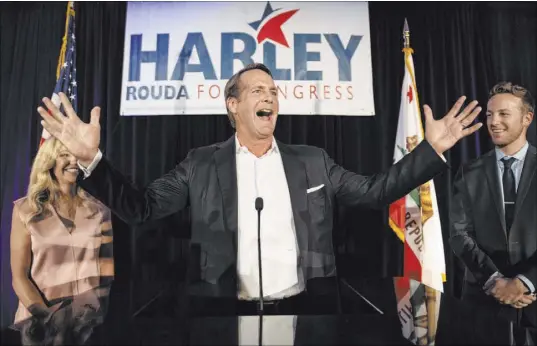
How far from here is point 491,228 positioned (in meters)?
2.35

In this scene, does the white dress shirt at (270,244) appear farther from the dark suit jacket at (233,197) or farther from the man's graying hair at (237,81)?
the man's graying hair at (237,81)

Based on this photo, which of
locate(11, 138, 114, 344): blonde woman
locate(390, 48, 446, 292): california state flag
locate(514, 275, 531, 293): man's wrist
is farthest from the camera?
locate(390, 48, 446, 292): california state flag

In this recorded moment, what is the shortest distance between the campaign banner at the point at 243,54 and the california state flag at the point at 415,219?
28cm

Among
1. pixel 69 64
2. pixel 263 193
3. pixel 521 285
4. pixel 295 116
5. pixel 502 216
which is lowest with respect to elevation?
pixel 521 285

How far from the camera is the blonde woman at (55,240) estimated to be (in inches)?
97.0

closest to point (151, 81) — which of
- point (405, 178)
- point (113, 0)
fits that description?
point (113, 0)

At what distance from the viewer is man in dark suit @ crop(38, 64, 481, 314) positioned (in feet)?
5.90

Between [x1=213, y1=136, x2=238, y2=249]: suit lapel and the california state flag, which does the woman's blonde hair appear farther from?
the california state flag

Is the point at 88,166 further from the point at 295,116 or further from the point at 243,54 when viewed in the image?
the point at 295,116

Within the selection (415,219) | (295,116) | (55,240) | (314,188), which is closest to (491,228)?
(415,219)

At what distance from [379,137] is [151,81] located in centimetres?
170

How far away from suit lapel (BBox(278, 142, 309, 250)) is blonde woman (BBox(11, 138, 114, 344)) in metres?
1.16

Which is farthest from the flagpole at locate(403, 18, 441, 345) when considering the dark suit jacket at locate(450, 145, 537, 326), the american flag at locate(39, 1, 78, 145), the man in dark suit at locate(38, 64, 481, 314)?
the american flag at locate(39, 1, 78, 145)

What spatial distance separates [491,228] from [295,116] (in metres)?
1.64
